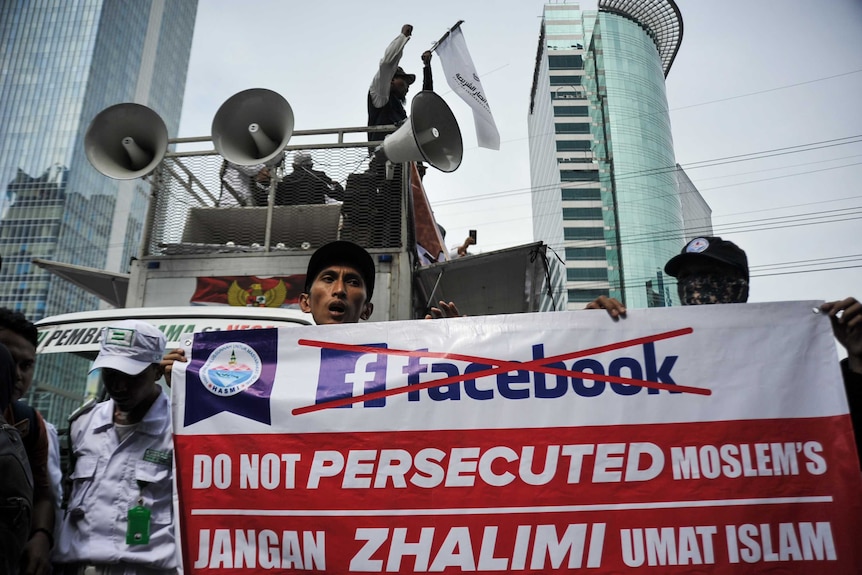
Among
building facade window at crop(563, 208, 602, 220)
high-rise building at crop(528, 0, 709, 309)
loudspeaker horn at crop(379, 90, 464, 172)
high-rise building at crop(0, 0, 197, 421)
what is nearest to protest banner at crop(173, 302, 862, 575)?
loudspeaker horn at crop(379, 90, 464, 172)

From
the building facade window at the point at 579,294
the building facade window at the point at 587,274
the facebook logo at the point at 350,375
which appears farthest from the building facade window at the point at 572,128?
the facebook logo at the point at 350,375

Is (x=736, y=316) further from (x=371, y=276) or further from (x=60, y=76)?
(x=60, y=76)

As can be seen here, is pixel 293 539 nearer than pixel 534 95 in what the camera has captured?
Yes

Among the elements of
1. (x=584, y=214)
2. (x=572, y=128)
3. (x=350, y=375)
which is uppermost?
(x=572, y=128)

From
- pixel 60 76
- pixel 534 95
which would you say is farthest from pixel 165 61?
pixel 534 95

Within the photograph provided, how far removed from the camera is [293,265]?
17.8ft

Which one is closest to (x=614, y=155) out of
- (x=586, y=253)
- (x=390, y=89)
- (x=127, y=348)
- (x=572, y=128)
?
(x=572, y=128)

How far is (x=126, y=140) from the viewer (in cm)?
632

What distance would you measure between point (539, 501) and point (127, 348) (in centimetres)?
171

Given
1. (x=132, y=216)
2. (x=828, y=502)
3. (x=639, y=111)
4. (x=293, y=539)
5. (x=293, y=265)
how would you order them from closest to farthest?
(x=828, y=502) < (x=293, y=539) < (x=293, y=265) < (x=639, y=111) < (x=132, y=216)

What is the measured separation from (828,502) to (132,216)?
114644mm

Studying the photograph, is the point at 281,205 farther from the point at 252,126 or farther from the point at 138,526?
the point at 138,526

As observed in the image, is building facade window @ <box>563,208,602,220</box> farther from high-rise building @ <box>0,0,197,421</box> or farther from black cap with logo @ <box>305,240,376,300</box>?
black cap with logo @ <box>305,240,376,300</box>

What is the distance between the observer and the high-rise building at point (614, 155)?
81.5 metres
